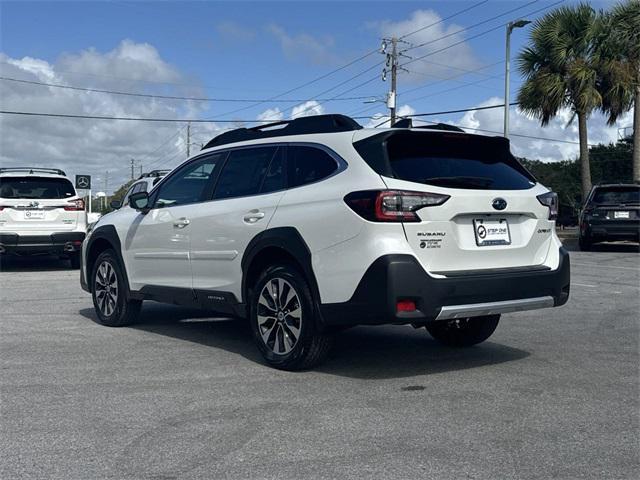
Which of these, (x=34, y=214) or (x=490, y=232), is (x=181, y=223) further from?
(x=34, y=214)

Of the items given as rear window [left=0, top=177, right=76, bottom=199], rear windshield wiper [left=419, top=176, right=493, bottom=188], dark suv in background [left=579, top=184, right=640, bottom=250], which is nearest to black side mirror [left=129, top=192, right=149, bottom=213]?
rear windshield wiper [left=419, top=176, right=493, bottom=188]

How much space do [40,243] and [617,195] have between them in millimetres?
13381

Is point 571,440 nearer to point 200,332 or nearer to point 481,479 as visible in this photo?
point 481,479

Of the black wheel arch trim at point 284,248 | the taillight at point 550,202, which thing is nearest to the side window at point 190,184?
the black wheel arch trim at point 284,248

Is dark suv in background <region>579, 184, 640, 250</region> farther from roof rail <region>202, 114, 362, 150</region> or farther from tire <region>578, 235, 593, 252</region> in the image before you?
roof rail <region>202, 114, 362, 150</region>

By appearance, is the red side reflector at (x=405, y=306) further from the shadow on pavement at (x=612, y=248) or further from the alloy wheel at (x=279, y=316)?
the shadow on pavement at (x=612, y=248)

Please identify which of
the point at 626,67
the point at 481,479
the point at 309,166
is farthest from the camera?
the point at 626,67

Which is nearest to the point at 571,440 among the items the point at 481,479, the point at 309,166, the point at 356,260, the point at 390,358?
the point at 481,479

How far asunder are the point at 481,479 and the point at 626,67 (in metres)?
25.4

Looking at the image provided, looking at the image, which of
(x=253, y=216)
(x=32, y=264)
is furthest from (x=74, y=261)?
(x=253, y=216)

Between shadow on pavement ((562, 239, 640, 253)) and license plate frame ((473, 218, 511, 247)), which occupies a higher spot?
license plate frame ((473, 218, 511, 247))

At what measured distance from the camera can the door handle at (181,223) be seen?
6603 mm

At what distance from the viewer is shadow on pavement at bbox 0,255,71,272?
14.5m

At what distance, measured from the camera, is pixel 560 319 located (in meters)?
8.19
